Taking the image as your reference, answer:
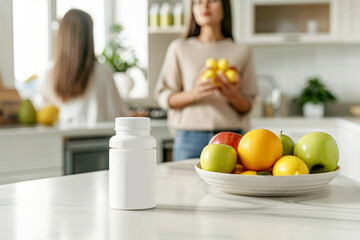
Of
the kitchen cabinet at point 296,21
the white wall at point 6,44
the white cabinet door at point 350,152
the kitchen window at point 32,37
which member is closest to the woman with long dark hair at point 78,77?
the white wall at point 6,44

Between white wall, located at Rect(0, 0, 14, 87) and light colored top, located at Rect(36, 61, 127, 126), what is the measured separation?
54 centimetres

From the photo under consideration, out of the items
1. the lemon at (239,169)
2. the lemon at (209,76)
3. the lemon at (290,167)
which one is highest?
the lemon at (209,76)

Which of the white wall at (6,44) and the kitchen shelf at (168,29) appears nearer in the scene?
the white wall at (6,44)

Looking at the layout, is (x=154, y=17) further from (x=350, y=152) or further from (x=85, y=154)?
(x=350, y=152)

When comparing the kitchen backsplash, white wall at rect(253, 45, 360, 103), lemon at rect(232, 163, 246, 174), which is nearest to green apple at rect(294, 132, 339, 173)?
lemon at rect(232, 163, 246, 174)

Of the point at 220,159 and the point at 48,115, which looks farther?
the point at 48,115

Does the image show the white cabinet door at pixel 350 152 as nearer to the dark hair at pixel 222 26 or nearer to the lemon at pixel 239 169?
the dark hair at pixel 222 26

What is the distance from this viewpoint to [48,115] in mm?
3053

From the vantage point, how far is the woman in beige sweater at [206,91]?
2.22 m

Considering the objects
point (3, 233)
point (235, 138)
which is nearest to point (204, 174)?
point (235, 138)

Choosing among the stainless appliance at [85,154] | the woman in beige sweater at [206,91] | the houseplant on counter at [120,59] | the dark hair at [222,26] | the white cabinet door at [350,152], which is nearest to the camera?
the woman in beige sweater at [206,91]

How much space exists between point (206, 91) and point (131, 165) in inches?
49.1

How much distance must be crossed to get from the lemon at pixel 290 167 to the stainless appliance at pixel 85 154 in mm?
1998

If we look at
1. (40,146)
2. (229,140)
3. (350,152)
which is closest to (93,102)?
(40,146)
